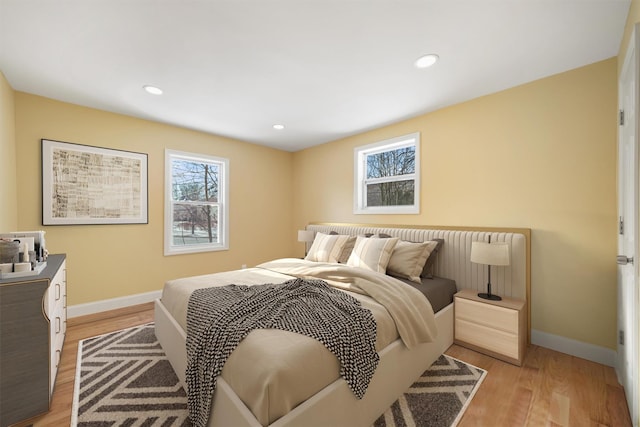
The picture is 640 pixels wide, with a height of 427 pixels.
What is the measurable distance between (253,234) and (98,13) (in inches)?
133

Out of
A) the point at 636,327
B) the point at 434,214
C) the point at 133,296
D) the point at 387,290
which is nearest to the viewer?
the point at 636,327

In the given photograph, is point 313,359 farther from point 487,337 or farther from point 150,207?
point 150,207

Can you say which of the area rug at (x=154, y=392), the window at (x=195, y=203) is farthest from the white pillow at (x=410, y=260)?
the window at (x=195, y=203)

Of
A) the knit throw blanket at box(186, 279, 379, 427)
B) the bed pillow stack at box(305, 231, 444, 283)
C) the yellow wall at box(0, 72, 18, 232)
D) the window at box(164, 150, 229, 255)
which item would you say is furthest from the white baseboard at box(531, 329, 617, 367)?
the yellow wall at box(0, 72, 18, 232)

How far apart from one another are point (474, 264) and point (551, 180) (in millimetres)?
1016

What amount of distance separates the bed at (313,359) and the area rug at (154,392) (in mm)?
77

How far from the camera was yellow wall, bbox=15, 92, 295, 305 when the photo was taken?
9.05 ft

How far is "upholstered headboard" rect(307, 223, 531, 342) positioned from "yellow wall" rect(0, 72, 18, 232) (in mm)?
3884

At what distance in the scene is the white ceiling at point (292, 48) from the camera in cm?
161

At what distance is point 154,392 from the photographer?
5.82 ft

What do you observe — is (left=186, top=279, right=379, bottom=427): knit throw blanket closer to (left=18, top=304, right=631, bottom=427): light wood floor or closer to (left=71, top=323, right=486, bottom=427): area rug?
(left=71, top=323, right=486, bottom=427): area rug

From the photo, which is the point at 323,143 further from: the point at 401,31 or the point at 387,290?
the point at 387,290

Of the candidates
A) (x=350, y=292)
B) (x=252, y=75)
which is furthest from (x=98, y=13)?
(x=350, y=292)

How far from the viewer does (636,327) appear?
1343 mm
